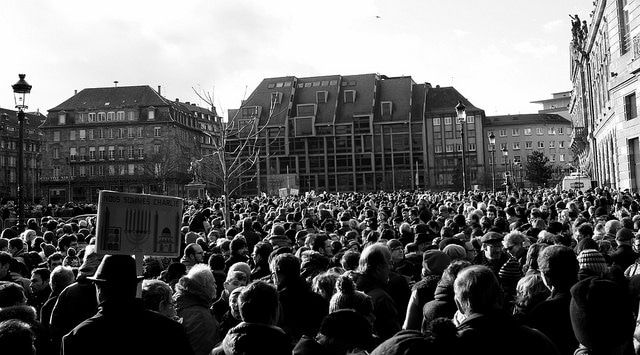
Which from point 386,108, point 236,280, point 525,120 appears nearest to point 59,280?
point 236,280

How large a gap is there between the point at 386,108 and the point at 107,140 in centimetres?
4277

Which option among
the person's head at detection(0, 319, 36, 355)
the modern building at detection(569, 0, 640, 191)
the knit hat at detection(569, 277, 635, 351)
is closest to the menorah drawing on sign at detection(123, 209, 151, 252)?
the person's head at detection(0, 319, 36, 355)

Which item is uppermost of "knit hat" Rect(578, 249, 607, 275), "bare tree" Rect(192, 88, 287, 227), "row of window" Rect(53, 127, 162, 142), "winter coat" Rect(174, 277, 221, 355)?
"row of window" Rect(53, 127, 162, 142)

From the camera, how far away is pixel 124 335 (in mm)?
3875

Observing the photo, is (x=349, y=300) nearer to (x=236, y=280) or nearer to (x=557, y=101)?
(x=236, y=280)

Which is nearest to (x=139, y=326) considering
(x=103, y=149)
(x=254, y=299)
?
(x=254, y=299)

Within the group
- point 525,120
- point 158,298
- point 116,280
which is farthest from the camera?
point 525,120

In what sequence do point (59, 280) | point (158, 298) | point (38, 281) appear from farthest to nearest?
point (38, 281) < point (59, 280) < point (158, 298)

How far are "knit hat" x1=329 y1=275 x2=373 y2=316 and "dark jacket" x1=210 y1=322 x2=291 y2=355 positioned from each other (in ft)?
3.50

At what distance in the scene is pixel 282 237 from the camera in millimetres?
11484

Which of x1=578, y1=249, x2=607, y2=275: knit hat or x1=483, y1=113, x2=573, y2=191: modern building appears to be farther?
x1=483, y1=113, x2=573, y2=191: modern building

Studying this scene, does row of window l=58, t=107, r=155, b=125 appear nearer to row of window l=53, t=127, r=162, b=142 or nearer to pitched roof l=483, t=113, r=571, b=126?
row of window l=53, t=127, r=162, b=142

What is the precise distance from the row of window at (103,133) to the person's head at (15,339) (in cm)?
10387

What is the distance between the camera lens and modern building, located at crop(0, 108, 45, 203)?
113938mm
